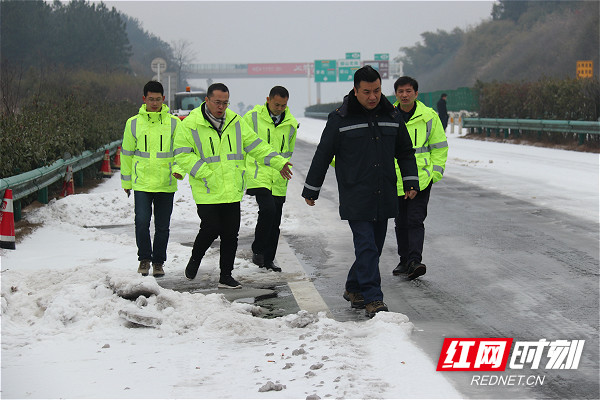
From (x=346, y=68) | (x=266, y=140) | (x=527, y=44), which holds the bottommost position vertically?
(x=266, y=140)

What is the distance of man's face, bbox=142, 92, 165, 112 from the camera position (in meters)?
9.05

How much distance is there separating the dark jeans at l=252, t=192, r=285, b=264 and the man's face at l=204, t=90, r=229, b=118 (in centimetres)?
127

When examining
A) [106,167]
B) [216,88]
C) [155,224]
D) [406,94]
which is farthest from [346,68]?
[216,88]

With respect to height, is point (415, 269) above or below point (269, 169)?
below

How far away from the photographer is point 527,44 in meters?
85.8

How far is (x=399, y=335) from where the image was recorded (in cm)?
625

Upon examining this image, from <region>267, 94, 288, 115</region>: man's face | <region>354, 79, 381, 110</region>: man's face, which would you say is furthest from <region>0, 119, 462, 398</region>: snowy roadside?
<region>267, 94, 288, 115</region>: man's face

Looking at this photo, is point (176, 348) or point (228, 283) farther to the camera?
point (228, 283)

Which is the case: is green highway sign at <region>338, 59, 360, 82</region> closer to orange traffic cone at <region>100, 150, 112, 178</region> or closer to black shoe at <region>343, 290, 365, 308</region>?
orange traffic cone at <region>100, 150, 112, 178</region>

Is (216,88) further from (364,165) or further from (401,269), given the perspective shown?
(401,269)

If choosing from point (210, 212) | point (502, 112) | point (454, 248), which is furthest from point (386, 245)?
point (502, 112)

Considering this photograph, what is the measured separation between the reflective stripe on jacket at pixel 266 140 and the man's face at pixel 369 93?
80.6 inches

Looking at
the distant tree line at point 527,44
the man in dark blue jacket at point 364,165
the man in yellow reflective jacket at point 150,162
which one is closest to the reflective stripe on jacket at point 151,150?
the man in yellow reflective jacket at point 150,162

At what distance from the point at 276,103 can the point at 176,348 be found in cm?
364
